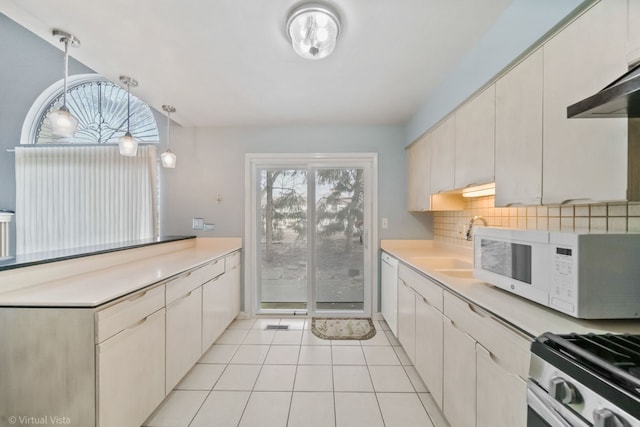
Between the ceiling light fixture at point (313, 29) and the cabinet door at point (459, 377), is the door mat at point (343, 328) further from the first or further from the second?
the ceiling light fixture at point (313, 29)

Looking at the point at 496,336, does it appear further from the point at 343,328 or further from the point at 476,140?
the point at 343,328

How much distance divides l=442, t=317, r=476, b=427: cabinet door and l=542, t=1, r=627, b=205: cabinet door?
0.85 meters

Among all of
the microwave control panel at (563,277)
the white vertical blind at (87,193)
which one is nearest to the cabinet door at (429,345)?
the microwave control panel at (563,277)

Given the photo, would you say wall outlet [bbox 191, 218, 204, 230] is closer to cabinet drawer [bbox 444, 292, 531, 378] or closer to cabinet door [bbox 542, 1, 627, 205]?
cabinet drawer [bbox 444, 292, 531, 378]

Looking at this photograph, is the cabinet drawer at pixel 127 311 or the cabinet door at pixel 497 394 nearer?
the cabinet door at pixel 497 394

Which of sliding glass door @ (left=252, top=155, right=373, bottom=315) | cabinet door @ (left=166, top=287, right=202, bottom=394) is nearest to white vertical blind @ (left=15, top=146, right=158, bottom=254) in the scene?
sliding glass door @ (left=252, top=155, right=373, bottom=315)

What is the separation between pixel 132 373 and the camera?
1474 millimetres

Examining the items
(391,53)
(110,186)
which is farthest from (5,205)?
(391,53)

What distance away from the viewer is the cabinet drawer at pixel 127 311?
1.28 metres

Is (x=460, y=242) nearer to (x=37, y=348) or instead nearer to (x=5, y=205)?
(x=37, y=348)

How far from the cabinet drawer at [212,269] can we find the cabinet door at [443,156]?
7.64 feet

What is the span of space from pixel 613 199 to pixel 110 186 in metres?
4.57

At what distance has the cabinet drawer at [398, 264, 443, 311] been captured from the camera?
69.2 inches

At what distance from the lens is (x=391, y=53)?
72.8 inches
